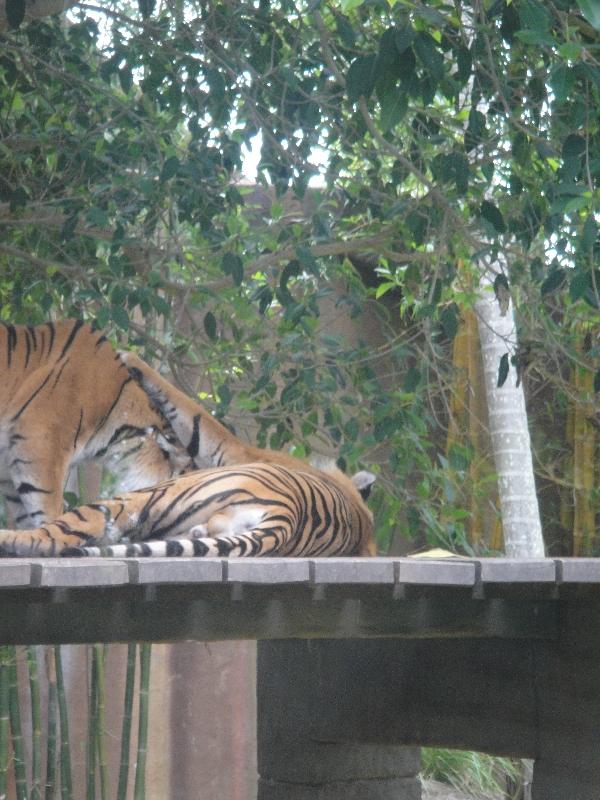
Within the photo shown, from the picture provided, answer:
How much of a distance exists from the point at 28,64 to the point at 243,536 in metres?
2.33

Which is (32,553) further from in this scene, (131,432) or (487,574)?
(131,432)

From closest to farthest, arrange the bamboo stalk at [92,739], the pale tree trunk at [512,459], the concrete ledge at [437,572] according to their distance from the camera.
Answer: the concrete ledge at [437,572]
the bamboo stalk at [92,739]
the pale tree trunk at [512,459]

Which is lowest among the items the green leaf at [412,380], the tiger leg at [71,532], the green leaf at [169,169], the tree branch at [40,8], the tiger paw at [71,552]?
the tiger paw at [71,552]

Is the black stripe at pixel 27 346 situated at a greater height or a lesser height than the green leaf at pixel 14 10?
lesser

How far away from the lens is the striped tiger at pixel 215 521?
3.12m

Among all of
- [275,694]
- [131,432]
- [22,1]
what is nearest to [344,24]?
[22,1]

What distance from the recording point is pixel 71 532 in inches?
128

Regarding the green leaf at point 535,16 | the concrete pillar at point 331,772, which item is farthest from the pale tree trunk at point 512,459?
the green leaf at point 535,16

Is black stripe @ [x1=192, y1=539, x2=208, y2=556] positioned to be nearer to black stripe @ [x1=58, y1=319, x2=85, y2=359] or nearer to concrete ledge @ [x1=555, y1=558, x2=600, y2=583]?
concrete ledge @ [x1=555, y1=558, x2=600, y2=583]

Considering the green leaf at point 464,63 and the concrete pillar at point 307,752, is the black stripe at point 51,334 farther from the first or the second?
the green leaf at point 464,63

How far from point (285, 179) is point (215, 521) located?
1.50 metres

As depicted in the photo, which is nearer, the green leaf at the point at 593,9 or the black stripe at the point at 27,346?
the green leaf at the point at 593,9

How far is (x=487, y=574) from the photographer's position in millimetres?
2693

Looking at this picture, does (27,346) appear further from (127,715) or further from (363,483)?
(127,715)
